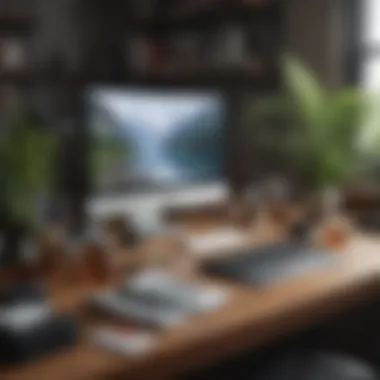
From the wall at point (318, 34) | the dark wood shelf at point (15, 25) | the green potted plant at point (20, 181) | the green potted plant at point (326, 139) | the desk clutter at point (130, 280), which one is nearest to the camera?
the desk clutter at point (130, 280)

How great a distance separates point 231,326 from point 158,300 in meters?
0.20

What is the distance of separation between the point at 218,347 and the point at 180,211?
3.18 feet

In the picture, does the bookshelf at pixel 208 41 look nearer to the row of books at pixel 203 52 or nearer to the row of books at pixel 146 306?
the row of books at pixel 203 52

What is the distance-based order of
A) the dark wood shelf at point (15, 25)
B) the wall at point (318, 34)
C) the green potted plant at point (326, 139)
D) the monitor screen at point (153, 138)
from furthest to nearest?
the wall at point (318, 34) < the dark wood shelf at point (15, 25) < the green potted plant at point (326, 139) < the monitor screen at point (153, 138)

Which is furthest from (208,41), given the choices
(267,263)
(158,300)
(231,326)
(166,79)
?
(231,326)

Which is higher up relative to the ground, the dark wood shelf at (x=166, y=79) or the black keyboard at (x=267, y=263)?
the dark wood shelf at (x=166, y=79)

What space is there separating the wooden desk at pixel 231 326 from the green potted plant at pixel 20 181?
211 millimetres

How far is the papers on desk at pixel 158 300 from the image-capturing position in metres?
1.46

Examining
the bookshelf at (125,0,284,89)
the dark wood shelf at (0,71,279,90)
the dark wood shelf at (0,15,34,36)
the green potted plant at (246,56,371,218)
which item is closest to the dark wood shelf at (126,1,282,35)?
the bookshelf at (125,0,284,89)

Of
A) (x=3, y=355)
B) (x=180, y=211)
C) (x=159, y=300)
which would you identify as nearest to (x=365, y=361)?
(x=180, y=211)

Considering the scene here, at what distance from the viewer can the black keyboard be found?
1.81 m

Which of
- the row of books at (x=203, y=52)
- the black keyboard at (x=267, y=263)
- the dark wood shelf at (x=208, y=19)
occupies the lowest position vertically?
the black keyboard at (x=267, y=263)

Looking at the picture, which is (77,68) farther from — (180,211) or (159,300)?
(159,300)

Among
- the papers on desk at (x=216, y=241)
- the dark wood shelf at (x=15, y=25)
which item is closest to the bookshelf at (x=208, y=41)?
the dark wood shelf at (x=15, y=25)
